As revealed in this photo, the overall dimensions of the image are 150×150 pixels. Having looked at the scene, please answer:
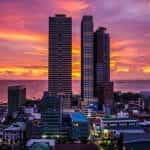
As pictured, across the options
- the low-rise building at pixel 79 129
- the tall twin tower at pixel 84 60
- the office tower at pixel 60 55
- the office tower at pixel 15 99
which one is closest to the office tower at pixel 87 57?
the tall twin tower at pixel 84 60

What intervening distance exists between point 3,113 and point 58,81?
27395 millimetres

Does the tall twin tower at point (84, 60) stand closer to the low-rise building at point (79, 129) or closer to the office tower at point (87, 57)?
the office tower at point (87, 57)

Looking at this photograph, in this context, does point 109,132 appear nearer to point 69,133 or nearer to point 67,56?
point 69,133

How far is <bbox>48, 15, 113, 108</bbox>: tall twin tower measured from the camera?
12244 cm

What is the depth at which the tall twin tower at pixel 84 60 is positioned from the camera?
4820 inches

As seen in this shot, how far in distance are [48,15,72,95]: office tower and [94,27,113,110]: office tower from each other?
8.23 metres

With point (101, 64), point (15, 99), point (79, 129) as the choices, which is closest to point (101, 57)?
point (101, 64)

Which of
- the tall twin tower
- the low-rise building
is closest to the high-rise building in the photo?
the tall twin tower

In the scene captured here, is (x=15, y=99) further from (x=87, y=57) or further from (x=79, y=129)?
(x=79, y=129)

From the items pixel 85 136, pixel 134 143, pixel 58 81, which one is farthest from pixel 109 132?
pixel 58 81

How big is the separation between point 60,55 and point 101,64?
19844mm

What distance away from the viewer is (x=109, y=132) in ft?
214

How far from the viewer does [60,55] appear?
127m

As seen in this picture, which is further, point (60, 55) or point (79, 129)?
point (60, 55)
